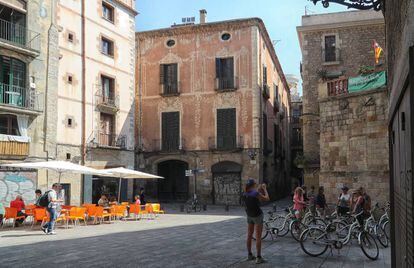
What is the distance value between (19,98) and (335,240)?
16769 millimetres

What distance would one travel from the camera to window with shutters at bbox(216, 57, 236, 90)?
3250 cm

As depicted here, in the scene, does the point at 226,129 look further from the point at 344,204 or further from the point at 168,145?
the point at 344,204

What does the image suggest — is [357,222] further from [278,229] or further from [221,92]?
[221,92]

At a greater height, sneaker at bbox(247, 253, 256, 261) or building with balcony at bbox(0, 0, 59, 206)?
building with balcony at bbox(0, 0, 59, 206)

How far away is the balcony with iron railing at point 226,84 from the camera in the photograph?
32312mm

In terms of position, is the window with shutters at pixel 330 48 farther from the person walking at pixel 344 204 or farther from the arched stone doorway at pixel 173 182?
the person walking at pixel 344 204

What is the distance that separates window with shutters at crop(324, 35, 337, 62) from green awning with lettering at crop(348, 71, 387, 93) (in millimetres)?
9328

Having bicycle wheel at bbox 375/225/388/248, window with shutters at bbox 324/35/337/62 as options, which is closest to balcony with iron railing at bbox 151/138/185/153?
window with shutters at bbox 324/35/337/62

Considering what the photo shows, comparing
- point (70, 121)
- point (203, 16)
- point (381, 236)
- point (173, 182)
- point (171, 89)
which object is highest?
point (203, 16)

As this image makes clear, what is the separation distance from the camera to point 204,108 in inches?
1300

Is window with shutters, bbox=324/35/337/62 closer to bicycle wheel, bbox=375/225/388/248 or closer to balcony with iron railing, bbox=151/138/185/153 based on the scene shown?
balcony with iron railing, bbox=151/138/185/153

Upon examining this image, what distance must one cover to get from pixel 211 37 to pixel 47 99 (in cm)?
1388

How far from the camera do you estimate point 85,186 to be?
1009 inches

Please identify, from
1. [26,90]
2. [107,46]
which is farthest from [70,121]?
Answer: [107,46]
